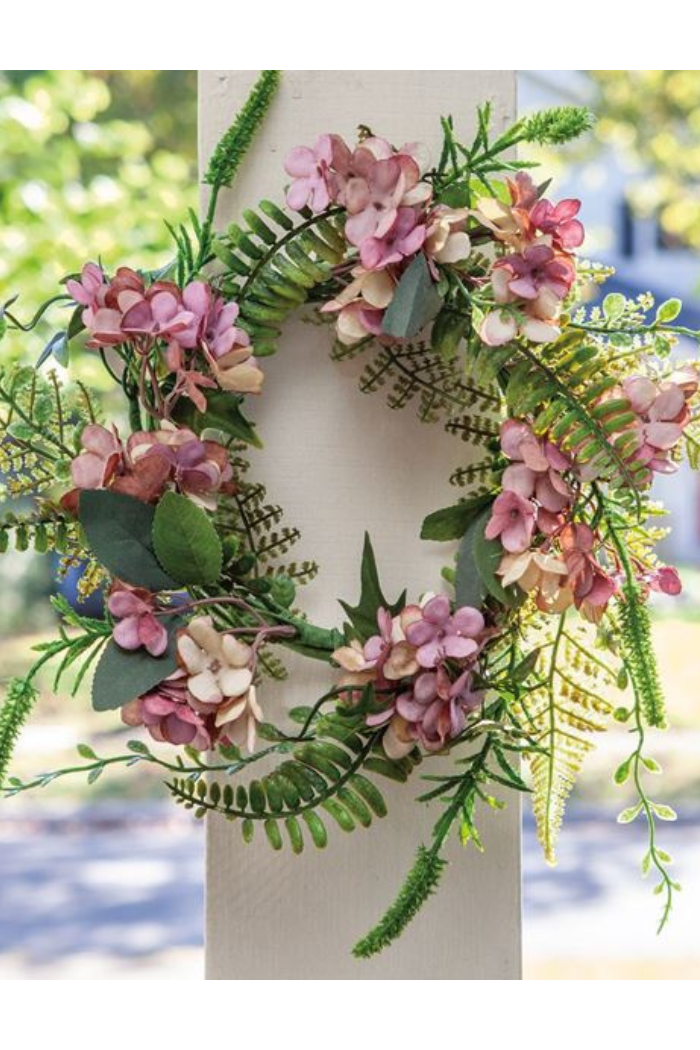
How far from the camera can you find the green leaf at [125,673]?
0.75 m

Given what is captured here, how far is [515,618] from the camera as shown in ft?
2.76

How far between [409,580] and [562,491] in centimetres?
15

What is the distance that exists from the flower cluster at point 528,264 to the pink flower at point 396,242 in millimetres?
41

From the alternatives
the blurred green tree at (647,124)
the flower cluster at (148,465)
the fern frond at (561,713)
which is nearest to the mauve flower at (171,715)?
the flower cluster at (148,465)

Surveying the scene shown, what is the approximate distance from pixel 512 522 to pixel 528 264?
0.16m

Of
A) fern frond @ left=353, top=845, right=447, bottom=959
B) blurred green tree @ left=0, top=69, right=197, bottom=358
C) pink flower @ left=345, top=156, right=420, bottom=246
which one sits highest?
blurred green tree @ left=0, top=69, right=197, bottom=358

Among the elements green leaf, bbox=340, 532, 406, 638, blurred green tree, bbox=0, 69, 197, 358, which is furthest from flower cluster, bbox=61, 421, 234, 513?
blurred green tree, bbox=0, 69, 197, 358

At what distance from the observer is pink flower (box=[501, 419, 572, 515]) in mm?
783

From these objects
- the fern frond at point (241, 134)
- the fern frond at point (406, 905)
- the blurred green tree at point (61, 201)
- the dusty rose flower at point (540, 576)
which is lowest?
the fern frond at point (406, 905)

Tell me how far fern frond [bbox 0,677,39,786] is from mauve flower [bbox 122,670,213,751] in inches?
2.6

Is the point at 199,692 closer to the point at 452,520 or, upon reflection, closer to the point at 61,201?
the point at 452,520

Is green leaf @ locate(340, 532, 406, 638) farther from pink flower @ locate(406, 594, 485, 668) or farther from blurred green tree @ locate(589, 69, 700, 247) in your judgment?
blurred green tree @ locate(589, 69, 700, 247)

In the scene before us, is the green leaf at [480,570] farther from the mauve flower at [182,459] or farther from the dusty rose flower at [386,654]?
the mauve flower at [182,459]

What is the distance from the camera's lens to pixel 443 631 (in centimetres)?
79
